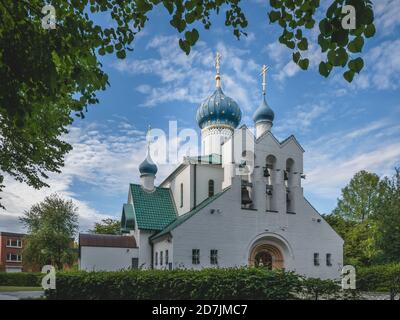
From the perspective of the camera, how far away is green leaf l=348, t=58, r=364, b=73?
4.30 meters

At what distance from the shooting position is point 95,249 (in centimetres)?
2575

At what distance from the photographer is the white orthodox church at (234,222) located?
22.9 meters

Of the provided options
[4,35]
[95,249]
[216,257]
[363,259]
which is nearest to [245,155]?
[216,257]

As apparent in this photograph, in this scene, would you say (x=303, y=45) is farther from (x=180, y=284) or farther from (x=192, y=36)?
(x=180, y=284)

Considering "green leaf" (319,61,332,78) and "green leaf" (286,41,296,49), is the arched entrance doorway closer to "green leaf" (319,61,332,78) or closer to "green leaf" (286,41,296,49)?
"green leaf" (286,41,296,49)

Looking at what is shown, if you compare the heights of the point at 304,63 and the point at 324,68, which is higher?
the point at 304,63

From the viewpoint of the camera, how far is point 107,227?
48.6 m

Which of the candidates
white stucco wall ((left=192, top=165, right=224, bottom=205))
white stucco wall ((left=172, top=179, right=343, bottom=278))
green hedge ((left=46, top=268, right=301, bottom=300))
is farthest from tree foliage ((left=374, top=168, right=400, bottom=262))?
green hedge ((left=46, top=268, right=301, bottom=300))

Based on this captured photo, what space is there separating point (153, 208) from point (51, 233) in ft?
57.2

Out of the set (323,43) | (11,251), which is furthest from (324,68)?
(11,251)

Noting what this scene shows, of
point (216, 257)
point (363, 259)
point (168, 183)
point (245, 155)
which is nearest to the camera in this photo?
point (216, 257)

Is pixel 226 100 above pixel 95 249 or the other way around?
above

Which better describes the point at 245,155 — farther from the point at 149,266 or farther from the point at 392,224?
the point at 392,224
